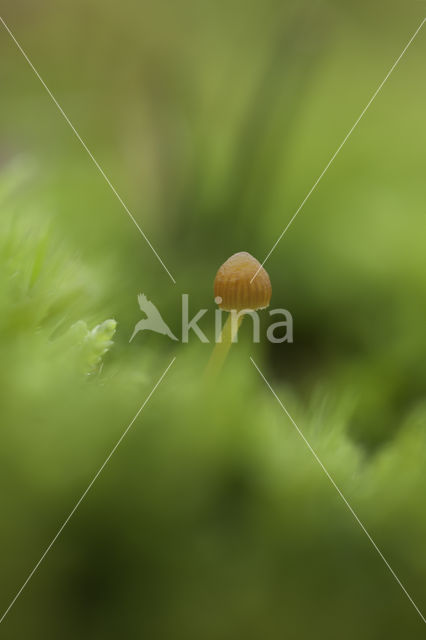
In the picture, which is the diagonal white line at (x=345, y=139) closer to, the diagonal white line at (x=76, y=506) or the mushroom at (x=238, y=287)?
the mushroom at (x=238, y=287)

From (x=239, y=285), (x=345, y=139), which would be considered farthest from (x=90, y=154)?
(x=239, y=285)

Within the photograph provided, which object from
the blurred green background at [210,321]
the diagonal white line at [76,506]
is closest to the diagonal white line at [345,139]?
the blurred green background at [210,321]

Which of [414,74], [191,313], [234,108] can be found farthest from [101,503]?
[414,74]

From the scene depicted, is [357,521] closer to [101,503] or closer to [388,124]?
[101,503]

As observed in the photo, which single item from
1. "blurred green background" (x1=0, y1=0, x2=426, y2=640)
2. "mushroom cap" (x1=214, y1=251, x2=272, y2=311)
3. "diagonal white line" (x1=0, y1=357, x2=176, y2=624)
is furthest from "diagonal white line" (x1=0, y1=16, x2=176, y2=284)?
"diagonal white line" (x1=0, y1=357, x2=176, y2=624)

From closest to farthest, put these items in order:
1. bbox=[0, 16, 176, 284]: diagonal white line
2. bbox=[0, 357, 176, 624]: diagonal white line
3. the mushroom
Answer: bbox=[0, 357, 176, 624]: diagonal white line → the mushroom → bbox=[0, 16, 176, 284]: diagonal white line

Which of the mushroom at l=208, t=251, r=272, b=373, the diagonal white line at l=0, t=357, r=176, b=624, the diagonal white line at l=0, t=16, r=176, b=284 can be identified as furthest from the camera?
the diagonal white line at l=0, t=16, r=176, b=284

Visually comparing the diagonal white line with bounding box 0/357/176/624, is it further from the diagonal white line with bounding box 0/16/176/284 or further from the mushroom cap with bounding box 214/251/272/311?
the diagonal white line with bounding box 0/16/176/284
